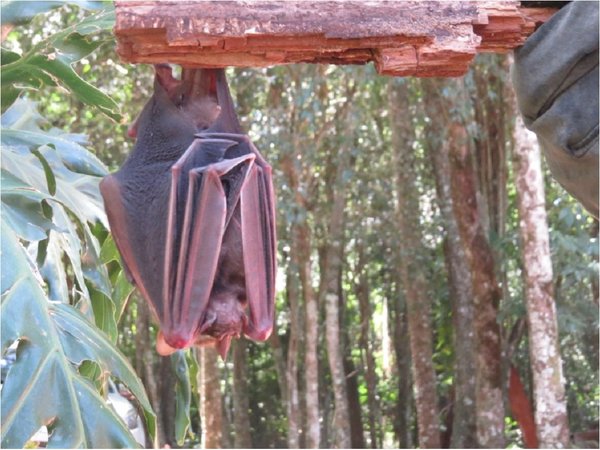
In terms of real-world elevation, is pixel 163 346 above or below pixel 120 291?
below

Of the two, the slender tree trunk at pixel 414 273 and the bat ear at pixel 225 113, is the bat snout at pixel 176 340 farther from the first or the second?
the slender tree trunk at pixel 414 273

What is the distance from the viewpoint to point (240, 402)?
1150cm

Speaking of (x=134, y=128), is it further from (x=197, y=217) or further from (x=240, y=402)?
(x=240, y=402)

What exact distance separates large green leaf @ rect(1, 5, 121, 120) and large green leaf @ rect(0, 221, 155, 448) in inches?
29.9

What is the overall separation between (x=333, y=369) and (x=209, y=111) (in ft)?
24.3

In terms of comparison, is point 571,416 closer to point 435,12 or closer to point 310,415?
point 310,415

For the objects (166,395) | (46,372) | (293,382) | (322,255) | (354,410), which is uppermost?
(322,255)

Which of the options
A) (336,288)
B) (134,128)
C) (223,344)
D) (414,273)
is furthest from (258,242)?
(414,273)

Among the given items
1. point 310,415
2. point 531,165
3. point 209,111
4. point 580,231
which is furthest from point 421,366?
point 209,111

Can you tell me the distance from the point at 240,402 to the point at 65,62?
914 centimetres

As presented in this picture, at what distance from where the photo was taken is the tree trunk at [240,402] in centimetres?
1132

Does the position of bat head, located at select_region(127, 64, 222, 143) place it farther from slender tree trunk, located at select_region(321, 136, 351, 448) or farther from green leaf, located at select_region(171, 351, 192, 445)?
slender tree trunk, located at select_region(321, 136, 351, 448)

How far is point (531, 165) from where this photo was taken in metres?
6.38

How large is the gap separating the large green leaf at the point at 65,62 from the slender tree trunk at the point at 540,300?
13.7ft
